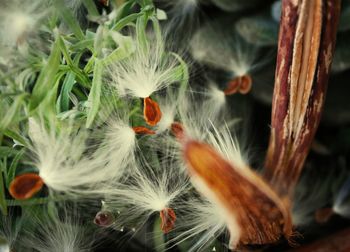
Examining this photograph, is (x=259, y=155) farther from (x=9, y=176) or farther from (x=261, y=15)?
(x=9, y=176)

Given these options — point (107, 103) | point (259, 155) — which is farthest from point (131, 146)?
point (259, 155)

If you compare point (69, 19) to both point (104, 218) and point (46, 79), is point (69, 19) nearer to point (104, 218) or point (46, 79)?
point (46, 79)

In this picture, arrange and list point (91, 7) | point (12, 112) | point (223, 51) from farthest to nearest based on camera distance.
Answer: point (223, 51), point (91, 7), point (12, 112)

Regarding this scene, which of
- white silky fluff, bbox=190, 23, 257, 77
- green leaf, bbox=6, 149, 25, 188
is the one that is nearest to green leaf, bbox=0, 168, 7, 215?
green leaf, bbox=6, 149, 25, 188

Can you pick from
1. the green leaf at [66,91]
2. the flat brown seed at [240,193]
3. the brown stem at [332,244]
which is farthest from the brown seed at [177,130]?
the brown stem at [332,244]

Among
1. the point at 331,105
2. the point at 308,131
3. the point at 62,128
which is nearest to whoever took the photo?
the point at 62,128

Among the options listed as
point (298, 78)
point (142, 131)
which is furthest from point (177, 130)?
point (298, 78)
